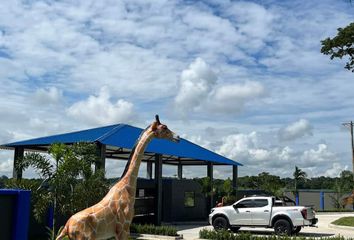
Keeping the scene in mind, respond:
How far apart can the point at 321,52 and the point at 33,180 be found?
15.3 m

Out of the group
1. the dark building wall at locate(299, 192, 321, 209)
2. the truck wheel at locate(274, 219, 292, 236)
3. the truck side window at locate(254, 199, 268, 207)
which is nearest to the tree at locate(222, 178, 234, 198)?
the truck side window at locate(254, 199, 268, 207)

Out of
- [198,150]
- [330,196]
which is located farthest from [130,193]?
[330,196]

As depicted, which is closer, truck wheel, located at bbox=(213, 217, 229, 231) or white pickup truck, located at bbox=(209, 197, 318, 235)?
white pickup truck, located at bbox=(209, 197, 318, 235)

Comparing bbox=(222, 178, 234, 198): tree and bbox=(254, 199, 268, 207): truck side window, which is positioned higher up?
bbox=(222, 178, 234, 198): tree

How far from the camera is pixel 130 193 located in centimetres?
934

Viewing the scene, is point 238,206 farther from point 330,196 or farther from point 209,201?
point 330,196

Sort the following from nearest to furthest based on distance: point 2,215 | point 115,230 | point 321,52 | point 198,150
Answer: point 115,230
point 2,215
point 321,52
point 198,150

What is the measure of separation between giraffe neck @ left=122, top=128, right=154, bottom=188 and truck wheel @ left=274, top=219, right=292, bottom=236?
12.1 m

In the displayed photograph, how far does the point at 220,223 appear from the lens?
2180 centimetres

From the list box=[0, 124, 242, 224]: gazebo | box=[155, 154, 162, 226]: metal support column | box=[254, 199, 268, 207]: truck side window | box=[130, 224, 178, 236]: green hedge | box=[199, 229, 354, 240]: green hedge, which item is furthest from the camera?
box=[155, 154, 162, 226]: metal support column

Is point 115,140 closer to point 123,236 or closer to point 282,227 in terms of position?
point 282,227

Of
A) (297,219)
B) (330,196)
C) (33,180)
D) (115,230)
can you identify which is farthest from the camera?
(330,196)

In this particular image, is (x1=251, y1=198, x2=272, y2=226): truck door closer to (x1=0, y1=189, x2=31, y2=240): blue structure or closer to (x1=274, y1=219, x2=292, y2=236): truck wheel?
(x1=274, y1=219, x2=292, y2=236): truck wheel

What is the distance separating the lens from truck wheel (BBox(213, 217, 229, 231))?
2166cm
